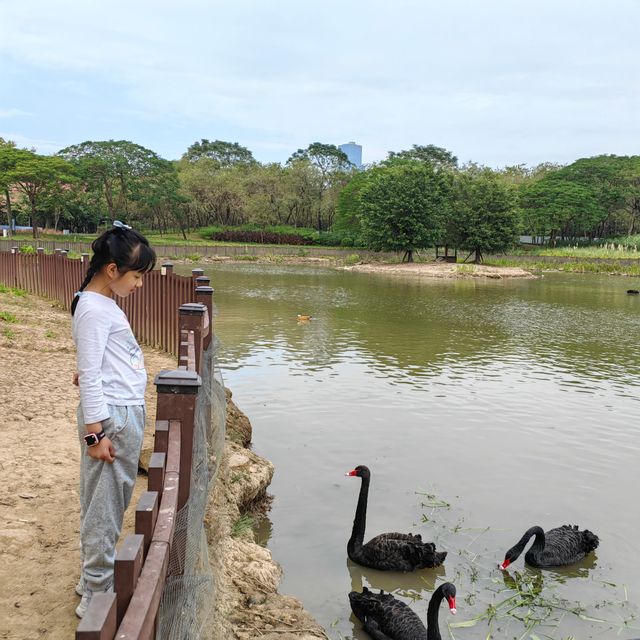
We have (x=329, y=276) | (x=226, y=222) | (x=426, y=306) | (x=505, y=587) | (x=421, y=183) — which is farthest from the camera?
(x=226, y=222)

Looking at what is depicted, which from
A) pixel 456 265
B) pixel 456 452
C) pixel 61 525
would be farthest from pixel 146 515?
pixel 456 265

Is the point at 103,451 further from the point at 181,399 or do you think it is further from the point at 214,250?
the point at 214,250

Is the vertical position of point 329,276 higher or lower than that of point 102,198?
lower

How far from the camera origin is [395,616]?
4.09 m

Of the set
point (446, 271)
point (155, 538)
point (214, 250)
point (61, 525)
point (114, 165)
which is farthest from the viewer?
point (114, 165)

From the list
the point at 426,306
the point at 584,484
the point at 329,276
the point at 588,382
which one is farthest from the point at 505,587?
the point at 329,276

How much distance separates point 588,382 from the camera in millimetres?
11047

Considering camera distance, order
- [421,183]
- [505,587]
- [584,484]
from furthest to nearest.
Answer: [421,183], [584,484], [505,587]

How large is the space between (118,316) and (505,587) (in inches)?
143

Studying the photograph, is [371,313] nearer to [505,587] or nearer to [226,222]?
[505,587]

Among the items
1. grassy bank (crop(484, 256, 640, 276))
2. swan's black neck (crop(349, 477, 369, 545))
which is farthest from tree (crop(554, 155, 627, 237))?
swan's black neck (crop(349, 477, 369, 545))

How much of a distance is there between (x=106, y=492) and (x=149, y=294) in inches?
240

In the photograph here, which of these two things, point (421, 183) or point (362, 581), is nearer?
point (362, 581)

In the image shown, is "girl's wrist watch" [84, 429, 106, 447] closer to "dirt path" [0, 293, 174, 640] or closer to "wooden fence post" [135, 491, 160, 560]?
"wooden fence post" [135, 491, 160, 560]
